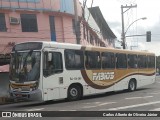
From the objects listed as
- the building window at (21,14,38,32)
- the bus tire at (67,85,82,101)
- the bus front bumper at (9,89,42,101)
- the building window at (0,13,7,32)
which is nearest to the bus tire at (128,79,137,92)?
the bus tire at (67,85,82,101)

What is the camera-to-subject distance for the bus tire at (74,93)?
62.2 feet

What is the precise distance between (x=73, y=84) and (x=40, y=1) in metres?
18.3

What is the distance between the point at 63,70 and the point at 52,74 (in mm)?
863

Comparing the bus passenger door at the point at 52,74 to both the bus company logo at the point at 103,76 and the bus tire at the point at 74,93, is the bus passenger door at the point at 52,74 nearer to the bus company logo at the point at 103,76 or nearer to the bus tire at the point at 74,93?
the bus tire at the point at 74,93

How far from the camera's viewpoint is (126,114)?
8.12m

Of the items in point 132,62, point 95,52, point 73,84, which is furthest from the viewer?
point 132,62

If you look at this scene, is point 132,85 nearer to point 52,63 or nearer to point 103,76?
point 103,76

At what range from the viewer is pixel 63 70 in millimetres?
18438

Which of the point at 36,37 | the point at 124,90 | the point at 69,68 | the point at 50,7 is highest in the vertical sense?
the point at 50,7

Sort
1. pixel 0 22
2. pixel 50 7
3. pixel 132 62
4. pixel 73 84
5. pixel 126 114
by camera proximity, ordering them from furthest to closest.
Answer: pixel 50 7
pixel 0 22
pixel 132 62
pixel 73 84
pixel 126 114

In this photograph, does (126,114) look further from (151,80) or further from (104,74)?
(151,80)

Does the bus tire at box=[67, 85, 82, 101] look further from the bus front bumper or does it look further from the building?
the building

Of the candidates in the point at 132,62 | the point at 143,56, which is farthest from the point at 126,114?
the point at 143,56

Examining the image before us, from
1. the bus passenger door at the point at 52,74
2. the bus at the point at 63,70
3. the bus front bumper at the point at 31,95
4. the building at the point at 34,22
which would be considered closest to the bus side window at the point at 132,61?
the bus at the point at 63,70
